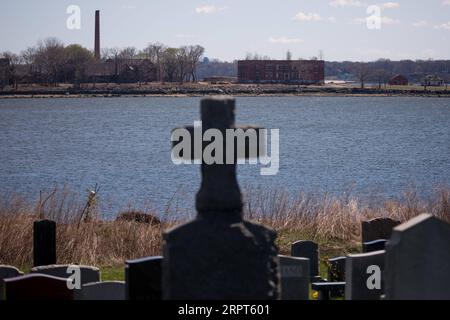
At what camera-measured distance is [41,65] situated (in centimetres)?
15175

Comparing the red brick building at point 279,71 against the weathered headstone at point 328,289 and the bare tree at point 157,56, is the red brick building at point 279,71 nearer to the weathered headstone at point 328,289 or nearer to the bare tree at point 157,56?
the bare tree at point 157,56

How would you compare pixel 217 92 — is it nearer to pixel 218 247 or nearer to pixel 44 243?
pixel 44 243

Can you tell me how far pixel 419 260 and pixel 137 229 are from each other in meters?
9.00

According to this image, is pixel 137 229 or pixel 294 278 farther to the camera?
pixel 137 229

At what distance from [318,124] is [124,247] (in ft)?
245

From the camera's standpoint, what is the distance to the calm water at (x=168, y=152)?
117 feet

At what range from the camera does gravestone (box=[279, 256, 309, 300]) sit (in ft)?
33.4

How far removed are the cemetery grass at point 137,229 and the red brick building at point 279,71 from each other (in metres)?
139

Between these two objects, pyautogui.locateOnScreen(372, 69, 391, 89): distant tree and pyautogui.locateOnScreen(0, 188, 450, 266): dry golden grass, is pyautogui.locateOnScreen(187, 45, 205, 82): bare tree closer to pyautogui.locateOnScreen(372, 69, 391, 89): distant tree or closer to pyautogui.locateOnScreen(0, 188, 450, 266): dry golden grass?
pyautogui.locateOnScreen(372, 69, 391, 89): distant tree

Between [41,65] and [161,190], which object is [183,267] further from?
[41,65]

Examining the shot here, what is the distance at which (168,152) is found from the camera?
179 feet

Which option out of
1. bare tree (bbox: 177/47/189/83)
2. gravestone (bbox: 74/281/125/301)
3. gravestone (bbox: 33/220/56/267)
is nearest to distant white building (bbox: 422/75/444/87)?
bare tree (bbox: 177/47/189/83)

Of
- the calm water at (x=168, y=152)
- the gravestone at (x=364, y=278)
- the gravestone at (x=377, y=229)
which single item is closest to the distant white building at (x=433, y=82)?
the calm water at (x=168, y=152)

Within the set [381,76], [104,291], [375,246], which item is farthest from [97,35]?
[104,291]
